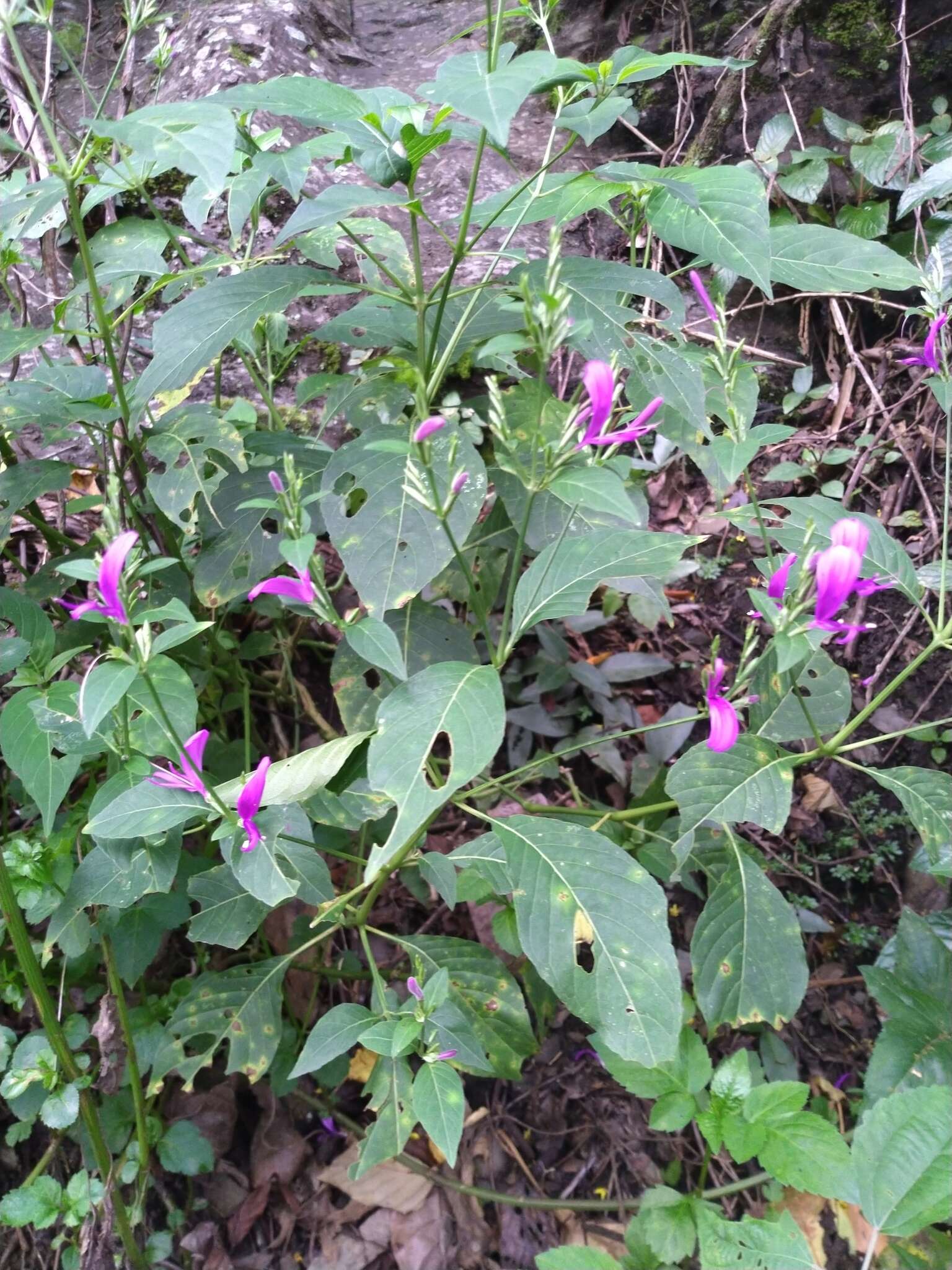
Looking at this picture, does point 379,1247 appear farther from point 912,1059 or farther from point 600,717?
point 600,717

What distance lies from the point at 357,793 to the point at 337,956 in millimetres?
794

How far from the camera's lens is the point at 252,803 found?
1.06 metres

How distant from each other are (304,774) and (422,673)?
0.73 ft

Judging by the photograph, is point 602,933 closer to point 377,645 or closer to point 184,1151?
point 377,645

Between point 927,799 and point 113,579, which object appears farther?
point 927,799

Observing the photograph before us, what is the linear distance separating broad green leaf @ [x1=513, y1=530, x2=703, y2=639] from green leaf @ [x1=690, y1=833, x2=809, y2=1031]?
0.57m

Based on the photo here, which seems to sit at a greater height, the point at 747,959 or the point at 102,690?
the point at 102,690

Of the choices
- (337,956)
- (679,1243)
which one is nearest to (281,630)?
(337,956)

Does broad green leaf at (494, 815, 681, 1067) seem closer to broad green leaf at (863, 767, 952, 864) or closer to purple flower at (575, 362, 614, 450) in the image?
broad green leaf at (863, 767, 952, 864)

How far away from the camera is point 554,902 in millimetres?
1075

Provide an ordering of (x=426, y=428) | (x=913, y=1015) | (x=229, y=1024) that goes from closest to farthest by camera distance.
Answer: (x=426, y=428)
(x=229, y=1024)
(x=913, y=1015)

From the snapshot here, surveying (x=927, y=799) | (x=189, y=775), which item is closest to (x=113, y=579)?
(x=189, y=775)

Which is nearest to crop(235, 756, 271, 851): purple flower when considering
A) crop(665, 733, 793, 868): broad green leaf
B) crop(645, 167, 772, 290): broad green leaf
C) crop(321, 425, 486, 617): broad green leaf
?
crop(321, 425, 486, 617): broad green leaf

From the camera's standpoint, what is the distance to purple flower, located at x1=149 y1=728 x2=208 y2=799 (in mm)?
1052
